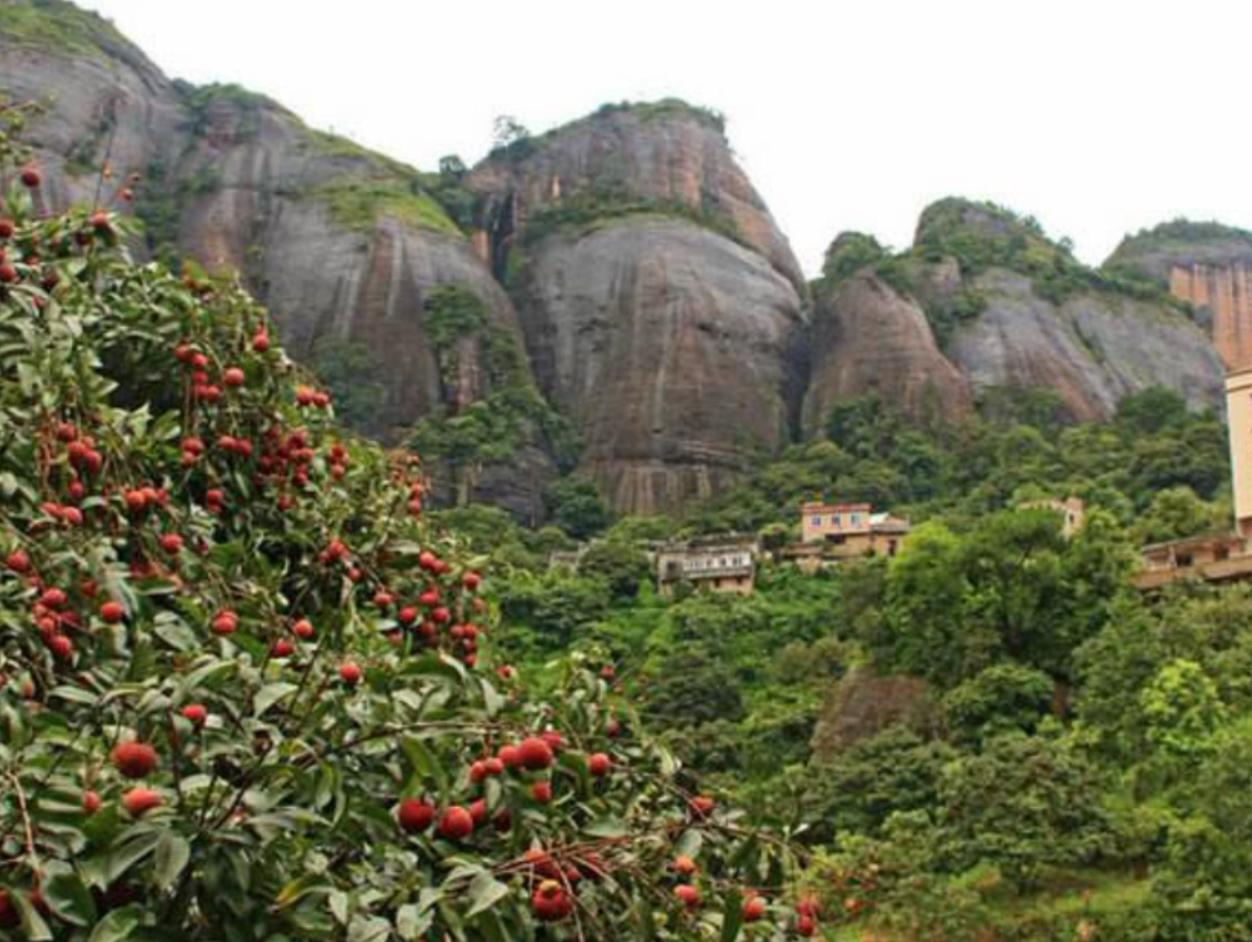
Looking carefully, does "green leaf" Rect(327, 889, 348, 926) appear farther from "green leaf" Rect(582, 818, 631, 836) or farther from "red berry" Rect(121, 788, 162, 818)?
"green leaf" Rect(582, 818, 631, 836)

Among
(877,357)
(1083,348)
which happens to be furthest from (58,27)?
(1083,348)

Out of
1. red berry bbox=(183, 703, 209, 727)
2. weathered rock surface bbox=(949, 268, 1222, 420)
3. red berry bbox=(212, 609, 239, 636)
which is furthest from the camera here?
weathered rock surface bbox=(949, 268, 1222, 420)

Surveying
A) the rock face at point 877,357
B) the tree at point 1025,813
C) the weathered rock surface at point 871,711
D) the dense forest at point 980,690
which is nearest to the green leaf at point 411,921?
the dense forest at point 980,690

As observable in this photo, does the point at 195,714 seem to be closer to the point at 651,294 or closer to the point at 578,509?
the point at 578,509

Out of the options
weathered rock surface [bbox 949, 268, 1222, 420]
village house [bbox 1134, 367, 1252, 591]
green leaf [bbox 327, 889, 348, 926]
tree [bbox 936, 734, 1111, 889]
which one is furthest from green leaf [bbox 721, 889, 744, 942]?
weathered rock surface [bbox 949, 268, 1222, 420]

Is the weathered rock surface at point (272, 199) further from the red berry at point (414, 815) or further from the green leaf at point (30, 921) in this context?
the green leaf at point (30, 921)

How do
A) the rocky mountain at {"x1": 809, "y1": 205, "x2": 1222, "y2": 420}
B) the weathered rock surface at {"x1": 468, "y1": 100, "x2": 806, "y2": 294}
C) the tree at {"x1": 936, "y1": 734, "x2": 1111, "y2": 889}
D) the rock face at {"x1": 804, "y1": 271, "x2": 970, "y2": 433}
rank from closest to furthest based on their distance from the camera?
the tree at {"x1": 936, "y1": 734, "x2": 1111, "y2": 889} < the rock face at {"x1": 804, "y1": 271, "x2": 970, "y2": 433} < the rocky mountain at {"x1": 809, "y1": 205, "x2": 1222, "y2": 420} < the weathered rock surface at {"x1": 468, "y1": 100, "x2": 806, "y2": 294}

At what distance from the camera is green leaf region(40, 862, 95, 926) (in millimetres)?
2381

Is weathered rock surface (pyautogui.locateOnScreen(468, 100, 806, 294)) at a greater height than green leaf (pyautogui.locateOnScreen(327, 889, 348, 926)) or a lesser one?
greater

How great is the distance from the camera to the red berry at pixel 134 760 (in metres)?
2.53

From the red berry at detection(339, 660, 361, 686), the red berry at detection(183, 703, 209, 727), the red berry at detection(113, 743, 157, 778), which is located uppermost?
the red berry at detection(339, 660, 361, 686)

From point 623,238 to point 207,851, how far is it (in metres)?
65.3

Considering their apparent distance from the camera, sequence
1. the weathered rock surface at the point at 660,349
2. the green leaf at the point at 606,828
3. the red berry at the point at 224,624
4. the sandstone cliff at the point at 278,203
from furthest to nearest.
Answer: the sandstone cliff at the point at 278,203 → the weathered rock surface at the point at 660,349 → the red berry at the point at 224,624 → the green leaf at the point at 606,828

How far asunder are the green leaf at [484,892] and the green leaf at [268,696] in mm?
461
